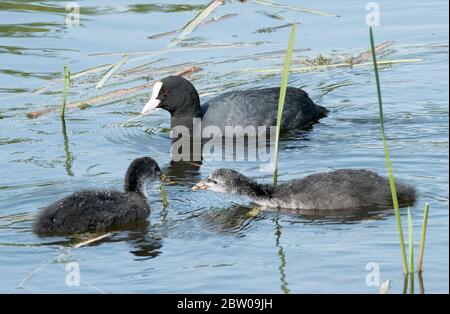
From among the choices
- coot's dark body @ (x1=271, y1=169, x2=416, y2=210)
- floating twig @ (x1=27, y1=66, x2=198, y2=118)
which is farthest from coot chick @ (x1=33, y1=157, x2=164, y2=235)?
floating twig @ (x1=27, y1=66, x2=198, y2=118)

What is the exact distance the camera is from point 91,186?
Result: 9.05 metres

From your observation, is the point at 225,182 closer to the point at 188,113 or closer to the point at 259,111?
the point at 259,111

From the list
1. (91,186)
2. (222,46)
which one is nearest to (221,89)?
(222,46)

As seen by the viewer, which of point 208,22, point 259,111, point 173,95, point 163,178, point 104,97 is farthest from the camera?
point 208,22

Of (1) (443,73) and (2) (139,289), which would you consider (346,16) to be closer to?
(1) (443,73)

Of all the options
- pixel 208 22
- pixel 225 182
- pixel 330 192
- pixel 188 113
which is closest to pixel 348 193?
pixel 330 192

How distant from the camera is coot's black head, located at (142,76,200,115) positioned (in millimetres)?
11141

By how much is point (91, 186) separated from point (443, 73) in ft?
15.3

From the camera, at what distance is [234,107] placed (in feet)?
36.3

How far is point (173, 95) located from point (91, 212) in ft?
11.4

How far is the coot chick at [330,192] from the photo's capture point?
8.14 meters

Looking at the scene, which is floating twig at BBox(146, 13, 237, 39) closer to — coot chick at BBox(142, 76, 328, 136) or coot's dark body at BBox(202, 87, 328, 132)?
coot chick at BBox(142, 76, 328, 136)

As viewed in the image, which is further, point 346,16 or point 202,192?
point 346,16
